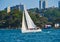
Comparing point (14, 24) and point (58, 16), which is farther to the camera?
point (58, 16)

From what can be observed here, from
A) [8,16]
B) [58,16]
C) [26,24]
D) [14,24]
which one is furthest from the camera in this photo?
[58,16]

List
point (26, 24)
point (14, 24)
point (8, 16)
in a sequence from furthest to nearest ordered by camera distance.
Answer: point (8, 16), point (14, 24), point (26, 24)

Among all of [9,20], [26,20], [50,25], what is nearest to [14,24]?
[9,20]

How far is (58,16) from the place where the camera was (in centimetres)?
17562

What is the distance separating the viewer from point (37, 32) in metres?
79.2

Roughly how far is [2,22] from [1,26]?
2.25 m

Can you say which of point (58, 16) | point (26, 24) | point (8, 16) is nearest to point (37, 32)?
point (26, 24)

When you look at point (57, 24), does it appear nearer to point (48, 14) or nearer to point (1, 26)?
point (1, 26)

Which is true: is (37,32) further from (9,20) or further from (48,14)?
(48,14)

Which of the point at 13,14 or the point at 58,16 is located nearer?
the point at 13,14

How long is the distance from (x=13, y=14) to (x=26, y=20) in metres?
71.8

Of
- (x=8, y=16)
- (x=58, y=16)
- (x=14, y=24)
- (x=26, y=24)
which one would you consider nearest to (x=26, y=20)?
(x=26, y=24)

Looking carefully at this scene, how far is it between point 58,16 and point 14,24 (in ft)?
138

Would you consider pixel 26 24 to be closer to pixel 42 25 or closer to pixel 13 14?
pixel 42 25
